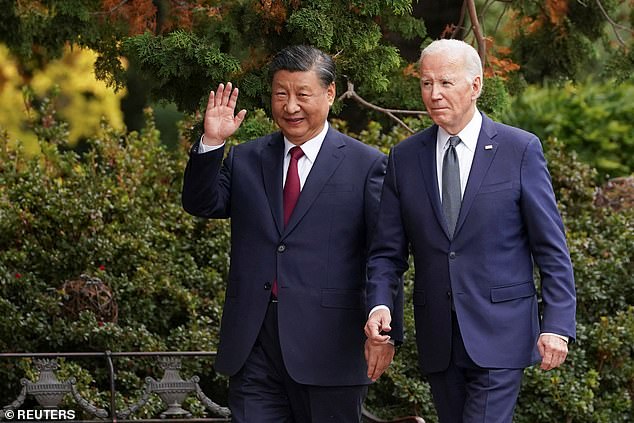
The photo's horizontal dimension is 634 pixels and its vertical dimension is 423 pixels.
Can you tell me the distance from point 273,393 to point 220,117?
41.8 inches

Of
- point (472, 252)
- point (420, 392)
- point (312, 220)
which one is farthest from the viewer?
point (420, 392)

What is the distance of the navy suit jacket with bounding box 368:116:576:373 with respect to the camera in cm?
413

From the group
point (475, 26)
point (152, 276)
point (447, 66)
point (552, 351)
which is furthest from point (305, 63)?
point (152, 276)

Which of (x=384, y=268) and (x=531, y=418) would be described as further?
(x=531, y=418)

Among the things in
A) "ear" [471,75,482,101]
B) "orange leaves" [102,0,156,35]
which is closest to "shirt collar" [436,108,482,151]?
"ear" [471,75,482,101]

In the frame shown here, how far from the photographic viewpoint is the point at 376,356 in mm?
4312

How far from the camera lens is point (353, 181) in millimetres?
4590

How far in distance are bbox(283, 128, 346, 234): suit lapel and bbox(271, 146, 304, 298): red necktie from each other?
4 centimetres

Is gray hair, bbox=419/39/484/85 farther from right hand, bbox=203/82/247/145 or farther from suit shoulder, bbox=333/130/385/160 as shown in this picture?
right hand, bbox=203/82/247/145

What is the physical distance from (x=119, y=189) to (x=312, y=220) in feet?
11.8

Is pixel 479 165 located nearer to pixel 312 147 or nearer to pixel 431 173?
pixel 431 173

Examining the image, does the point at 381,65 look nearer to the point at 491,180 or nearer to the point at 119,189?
the point at 491,180

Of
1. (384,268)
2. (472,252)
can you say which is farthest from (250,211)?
(472,252)

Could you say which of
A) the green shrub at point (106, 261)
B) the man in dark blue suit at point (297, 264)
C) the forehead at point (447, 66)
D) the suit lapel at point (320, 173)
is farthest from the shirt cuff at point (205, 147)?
the green shrub at point (106, 261)
